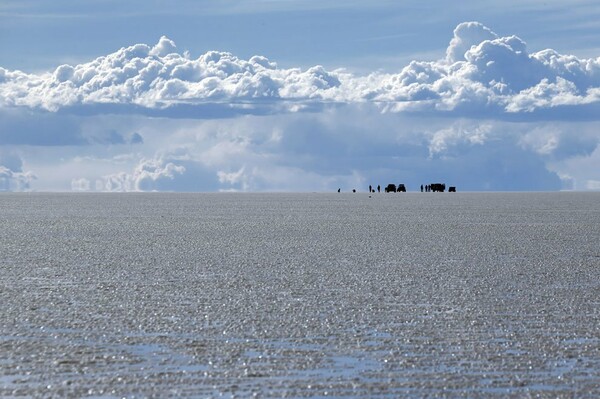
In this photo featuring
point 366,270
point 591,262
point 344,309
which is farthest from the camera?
point 591,262

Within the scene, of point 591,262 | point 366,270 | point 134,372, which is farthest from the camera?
point 591,262

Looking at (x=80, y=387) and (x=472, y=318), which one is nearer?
(x=80, y=387)

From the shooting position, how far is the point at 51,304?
1705 cm

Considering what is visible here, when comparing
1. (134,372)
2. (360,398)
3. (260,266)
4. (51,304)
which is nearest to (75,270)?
(260,266)

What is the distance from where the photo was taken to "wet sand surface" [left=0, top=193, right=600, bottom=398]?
36.2 feet

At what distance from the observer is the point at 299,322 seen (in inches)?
591

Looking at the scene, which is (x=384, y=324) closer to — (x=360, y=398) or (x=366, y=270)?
(x=360, y=398)

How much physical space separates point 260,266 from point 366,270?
2.54m

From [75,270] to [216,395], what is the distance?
1323cm

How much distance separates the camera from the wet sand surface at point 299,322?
435 inches

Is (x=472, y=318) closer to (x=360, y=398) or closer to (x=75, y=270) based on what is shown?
(x=360, y=398)

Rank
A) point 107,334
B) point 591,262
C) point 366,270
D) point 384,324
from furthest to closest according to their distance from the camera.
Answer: point 591,262, point 366,270, point 384,324, point 107,334

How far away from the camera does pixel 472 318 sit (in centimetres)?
1549

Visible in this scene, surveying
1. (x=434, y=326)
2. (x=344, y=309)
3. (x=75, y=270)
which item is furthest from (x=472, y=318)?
(x=75, y=270)
